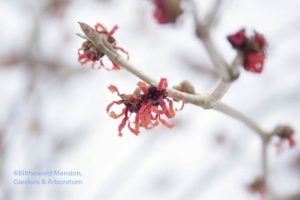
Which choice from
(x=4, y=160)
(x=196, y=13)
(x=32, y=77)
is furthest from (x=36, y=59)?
(x=196, y=13)

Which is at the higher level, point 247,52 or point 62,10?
point 62,10

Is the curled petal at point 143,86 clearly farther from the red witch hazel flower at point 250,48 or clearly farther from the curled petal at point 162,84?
the red witch hazel flower at point 250,48

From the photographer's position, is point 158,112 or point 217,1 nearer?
point 158,112

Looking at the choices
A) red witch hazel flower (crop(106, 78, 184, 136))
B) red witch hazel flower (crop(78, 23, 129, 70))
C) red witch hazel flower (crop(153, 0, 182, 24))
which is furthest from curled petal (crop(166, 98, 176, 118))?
red witch hazel flower (crop(153, 0, 182, 24))

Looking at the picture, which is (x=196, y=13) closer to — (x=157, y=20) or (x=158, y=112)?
(x=157, y=20)

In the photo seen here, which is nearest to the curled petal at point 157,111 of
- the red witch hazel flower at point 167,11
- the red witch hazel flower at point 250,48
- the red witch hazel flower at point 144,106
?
the red witch hazel flower at point 144,106

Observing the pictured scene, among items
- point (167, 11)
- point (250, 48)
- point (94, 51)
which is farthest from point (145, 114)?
point (167, 11)
